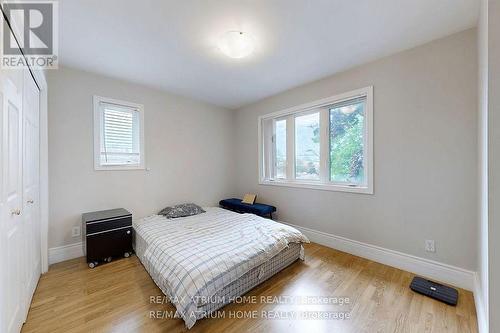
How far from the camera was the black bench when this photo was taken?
359 centimetres

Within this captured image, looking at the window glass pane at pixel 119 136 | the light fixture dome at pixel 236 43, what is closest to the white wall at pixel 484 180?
the light fixture dome at pixel 236 43

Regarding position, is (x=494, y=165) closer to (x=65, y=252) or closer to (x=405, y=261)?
(x=405, y=261)

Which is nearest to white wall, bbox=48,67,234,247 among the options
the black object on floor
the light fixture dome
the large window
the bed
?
the bed

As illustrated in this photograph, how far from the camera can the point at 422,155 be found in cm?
223

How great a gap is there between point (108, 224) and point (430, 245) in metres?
3.73

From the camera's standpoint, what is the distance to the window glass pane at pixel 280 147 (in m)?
3.82

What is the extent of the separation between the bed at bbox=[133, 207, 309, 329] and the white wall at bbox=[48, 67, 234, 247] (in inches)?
25.3

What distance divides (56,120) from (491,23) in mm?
4112

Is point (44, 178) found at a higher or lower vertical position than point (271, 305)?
higher

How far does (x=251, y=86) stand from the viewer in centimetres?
336

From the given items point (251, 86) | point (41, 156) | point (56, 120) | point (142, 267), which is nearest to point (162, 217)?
point (142, 267)

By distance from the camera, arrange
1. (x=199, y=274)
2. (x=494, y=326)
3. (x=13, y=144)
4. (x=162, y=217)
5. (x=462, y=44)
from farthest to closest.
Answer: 1. (x=162, y=217)
2. (x=462, y=44)
3. (x=199, y=274)
4. (x=13, y=144)
5. (x=494, y=326)

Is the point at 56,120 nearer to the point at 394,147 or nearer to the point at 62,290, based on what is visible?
the point at 62,290

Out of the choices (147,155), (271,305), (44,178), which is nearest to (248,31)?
(147,155)
